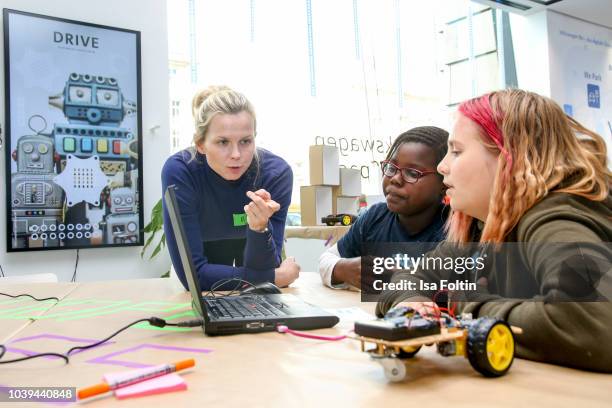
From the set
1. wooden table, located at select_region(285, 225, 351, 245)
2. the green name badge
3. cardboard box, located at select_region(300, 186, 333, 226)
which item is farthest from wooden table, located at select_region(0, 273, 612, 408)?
cardboard box, located at select_region(300, 186, 333, 226)

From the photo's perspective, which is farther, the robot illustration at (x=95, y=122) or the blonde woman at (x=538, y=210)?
the robot illustration at (x=95, y=122)

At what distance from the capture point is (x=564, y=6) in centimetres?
411

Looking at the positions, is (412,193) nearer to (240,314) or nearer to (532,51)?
(240,314)

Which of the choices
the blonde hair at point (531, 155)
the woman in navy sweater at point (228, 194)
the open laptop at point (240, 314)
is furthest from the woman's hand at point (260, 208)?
the blonde hair at point (531, 155)

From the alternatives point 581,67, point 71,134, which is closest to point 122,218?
point 71,134

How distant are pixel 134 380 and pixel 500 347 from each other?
18.3 inches

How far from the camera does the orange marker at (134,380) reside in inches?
22.6

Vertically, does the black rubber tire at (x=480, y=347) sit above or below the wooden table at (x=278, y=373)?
above

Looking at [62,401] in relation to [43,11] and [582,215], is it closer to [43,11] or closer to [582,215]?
[582,215]

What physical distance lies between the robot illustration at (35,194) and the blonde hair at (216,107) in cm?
153

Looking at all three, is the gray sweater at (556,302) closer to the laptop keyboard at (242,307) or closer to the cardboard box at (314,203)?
the laptop keyboard at (242,307)

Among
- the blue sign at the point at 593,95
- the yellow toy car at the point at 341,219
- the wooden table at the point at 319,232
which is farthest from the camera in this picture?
the blue sign at the point at 593,95

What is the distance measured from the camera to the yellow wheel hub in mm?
610

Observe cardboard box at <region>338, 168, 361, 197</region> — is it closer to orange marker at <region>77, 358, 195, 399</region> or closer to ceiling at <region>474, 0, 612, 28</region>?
ceiling at <region>474, 0, 612, 28</region>
